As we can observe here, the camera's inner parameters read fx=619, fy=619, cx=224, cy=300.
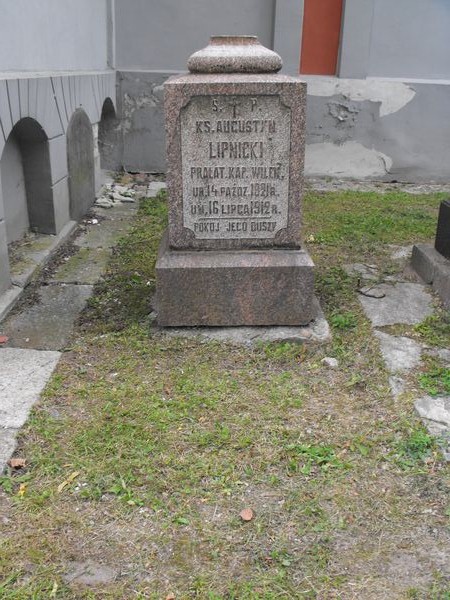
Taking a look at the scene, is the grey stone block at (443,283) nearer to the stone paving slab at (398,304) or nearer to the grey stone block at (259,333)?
the stone paving slab at (398,304)

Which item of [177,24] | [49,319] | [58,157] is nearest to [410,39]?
[177,24]

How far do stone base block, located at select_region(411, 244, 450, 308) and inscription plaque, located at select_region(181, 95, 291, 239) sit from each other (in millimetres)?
1271

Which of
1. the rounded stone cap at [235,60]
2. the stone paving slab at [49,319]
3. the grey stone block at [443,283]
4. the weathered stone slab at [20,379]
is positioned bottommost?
the stone paving slab at [49,319]

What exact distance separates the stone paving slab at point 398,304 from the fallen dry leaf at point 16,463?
2.17m

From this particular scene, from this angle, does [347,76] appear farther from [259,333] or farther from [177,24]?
[259,333]

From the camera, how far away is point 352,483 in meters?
2.39

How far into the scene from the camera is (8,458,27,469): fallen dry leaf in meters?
2.43

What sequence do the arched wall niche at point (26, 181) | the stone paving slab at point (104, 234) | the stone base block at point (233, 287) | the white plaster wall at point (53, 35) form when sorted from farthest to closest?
the stone paving slab at point (104, 234), the arched wall niche at point (26, 181), the white plaster wall at point (53, 35), the stone base block at point (233, 287)

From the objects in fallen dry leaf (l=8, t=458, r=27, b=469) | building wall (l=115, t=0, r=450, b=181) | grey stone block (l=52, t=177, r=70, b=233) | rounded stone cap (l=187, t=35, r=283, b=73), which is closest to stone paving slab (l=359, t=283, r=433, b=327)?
rounded stone cap (l=187, t=35, r=283, b=73)

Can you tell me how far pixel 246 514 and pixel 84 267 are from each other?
2.98m

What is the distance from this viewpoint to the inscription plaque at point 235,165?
3.30 meters

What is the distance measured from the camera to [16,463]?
8.00ft

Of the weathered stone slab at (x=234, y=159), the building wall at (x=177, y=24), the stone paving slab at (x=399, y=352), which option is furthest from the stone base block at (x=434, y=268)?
the building wall at (x=177, y=24)

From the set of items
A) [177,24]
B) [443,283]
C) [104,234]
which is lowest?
[104,234]
